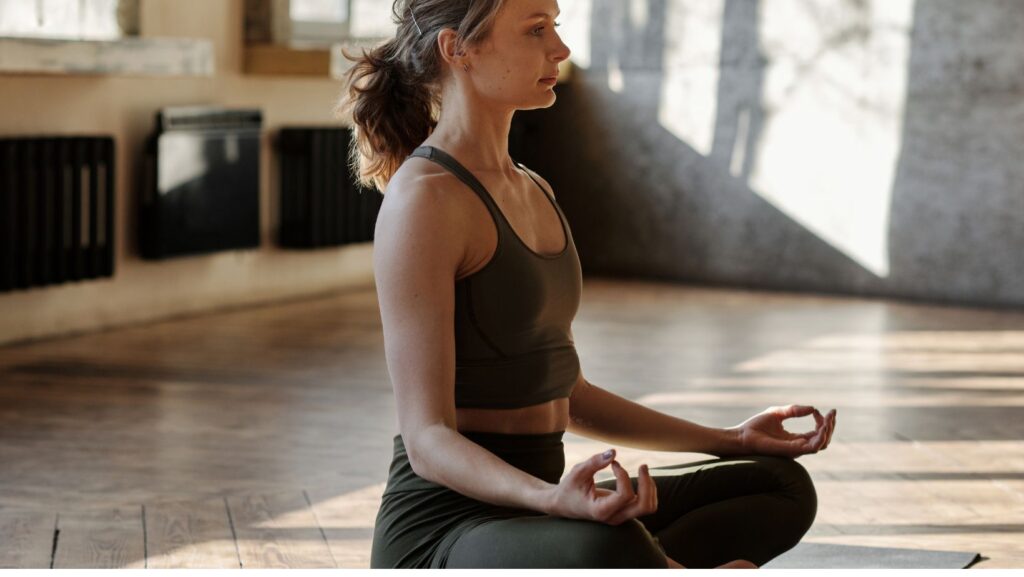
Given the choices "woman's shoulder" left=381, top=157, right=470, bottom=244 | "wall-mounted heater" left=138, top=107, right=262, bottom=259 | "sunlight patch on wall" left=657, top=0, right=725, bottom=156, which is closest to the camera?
"woman's shoulder" left=381, top=157, right=470, bottom=244

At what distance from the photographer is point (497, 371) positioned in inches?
68.2

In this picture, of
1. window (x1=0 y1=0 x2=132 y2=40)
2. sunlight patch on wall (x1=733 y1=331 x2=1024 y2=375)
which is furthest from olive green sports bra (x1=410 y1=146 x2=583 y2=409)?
window (x1=0 y1=0 x2=132 y2=40)

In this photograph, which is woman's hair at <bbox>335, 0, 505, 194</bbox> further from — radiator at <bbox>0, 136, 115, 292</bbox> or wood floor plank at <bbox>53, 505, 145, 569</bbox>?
radiator at <bbox>0, 136, 115, 292</bbox>

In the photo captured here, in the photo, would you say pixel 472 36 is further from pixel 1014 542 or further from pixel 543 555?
pixel 1014 542

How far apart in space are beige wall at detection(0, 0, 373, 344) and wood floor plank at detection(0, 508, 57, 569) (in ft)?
8.97

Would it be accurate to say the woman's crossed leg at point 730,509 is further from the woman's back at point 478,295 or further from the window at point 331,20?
the window at point 331,20

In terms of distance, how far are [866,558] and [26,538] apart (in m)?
1.70

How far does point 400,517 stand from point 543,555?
272mm

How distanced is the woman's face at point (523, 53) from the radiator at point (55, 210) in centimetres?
423

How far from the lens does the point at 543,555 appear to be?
1508mm

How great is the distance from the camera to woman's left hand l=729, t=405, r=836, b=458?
1.93 metres

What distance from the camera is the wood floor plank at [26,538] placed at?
2820 mm

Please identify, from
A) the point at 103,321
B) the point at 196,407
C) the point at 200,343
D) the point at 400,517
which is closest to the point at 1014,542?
the point at 400,517

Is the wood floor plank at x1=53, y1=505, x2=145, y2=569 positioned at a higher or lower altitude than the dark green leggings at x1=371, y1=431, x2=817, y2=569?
lower
